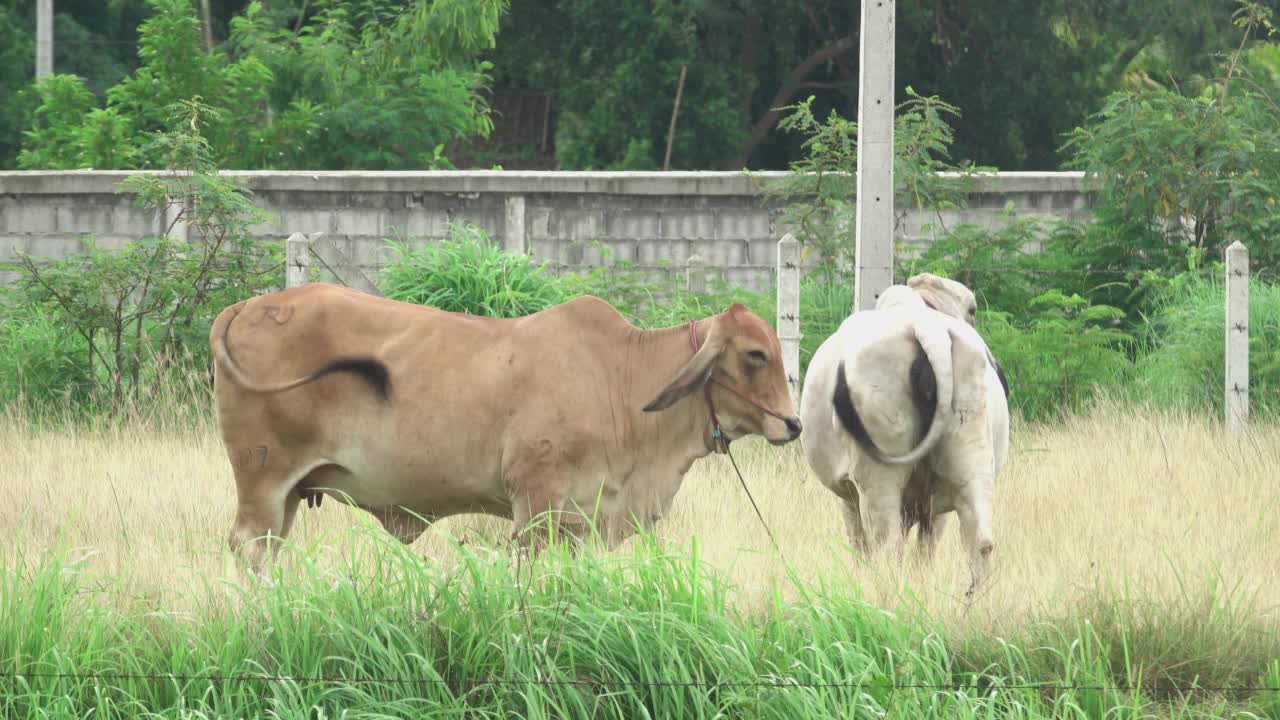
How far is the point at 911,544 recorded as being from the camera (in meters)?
6.47

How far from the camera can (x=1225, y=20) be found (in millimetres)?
25016

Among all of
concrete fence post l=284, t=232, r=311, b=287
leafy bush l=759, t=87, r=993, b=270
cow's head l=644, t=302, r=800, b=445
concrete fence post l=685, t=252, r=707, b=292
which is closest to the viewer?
cow's head l=644, t=302, r=800, b=445

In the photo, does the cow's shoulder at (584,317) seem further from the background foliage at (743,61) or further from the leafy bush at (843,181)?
the background foliage at (743,61)

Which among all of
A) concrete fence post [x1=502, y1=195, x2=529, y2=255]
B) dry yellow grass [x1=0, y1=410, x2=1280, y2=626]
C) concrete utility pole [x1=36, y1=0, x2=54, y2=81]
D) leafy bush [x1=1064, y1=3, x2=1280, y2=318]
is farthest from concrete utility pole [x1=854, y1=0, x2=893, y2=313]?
concrete utility pole [x1=36, y1=0, x2=54, y2=81]

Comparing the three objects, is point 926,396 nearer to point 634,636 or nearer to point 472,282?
point 634,636

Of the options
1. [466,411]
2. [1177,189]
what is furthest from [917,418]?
[1177,189]

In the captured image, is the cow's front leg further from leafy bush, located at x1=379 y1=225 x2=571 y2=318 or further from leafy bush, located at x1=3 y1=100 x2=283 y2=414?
leafy bush, located at x1=3 y1=100 x2=283 y2=414

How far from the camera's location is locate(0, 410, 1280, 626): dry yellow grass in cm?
551

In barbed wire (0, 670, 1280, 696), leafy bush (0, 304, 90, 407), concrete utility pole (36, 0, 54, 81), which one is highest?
concrete utility pole (36, 0, 54, 81)

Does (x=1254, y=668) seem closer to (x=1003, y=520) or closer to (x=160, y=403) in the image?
(x=1003, y=520)

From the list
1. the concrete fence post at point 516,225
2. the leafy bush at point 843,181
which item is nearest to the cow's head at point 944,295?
the leafy bush at point 843,181

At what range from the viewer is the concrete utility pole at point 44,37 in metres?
23.0

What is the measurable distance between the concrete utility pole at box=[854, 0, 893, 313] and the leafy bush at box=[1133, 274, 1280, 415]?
2.19 metres

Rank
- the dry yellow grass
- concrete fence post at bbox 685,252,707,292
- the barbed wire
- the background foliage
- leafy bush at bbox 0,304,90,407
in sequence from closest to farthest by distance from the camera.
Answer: the barbed wire → the dry yellow grass → leafy bush at bbox 0,304,90,407 → concrete fence post at bbox 685,252,707,292 → the background foliage
